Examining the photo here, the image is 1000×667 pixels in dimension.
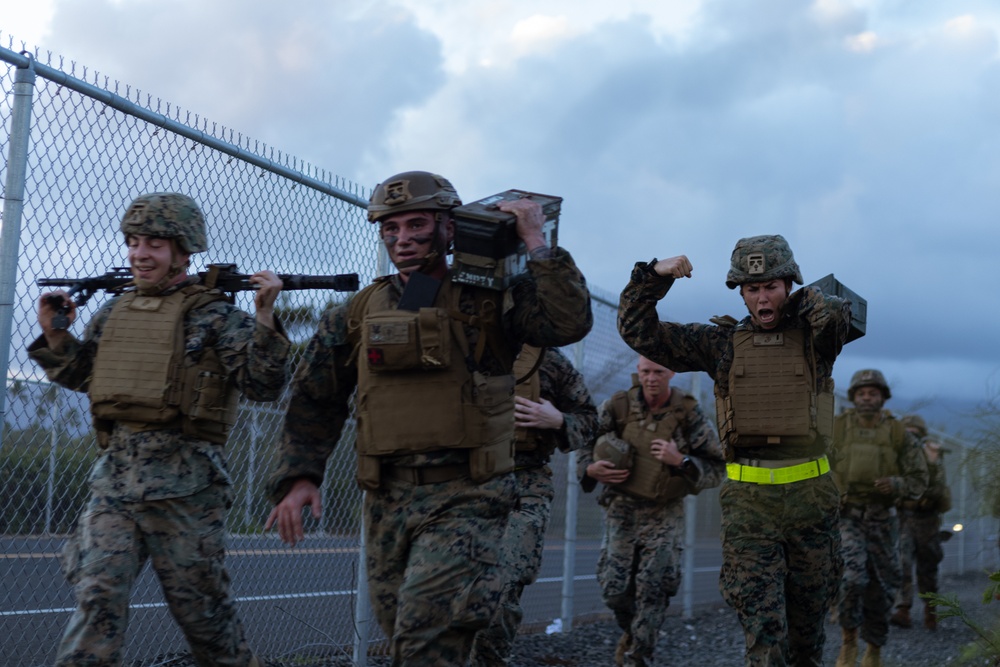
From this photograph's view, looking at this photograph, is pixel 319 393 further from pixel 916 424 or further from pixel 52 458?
pixel 916 424

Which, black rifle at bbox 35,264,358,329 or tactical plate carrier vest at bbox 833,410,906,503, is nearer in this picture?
black rifle at bbox 35,264,358,329

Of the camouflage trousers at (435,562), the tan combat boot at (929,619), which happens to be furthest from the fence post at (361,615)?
the tan combat boot at (929,619)

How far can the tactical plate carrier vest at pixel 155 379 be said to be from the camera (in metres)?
5.08

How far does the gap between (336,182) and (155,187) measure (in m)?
1.56

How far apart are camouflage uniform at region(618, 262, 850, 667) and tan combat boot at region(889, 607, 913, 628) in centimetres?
718

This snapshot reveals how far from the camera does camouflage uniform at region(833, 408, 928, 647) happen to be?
9680 millimetres

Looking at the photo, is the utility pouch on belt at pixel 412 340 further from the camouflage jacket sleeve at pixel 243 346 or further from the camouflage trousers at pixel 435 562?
the camouflage jacket sleeve at pixel 243 346

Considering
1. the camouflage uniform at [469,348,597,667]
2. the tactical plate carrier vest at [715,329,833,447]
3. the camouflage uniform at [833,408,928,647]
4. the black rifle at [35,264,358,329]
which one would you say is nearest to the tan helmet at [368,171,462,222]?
the black rifle at [35,264,358,329]

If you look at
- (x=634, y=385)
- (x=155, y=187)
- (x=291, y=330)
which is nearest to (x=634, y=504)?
(x=634, y=385)

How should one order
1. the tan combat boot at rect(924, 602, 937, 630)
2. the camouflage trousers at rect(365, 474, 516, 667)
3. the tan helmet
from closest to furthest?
the camouflage trousers at rect(365, 474, 516, 667) < the tan helmet < the tan combat boot at rect(924, 602, 937, 630)

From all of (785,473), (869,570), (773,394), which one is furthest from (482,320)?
(869,570)

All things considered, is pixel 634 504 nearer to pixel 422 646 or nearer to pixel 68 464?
pixel 68 464

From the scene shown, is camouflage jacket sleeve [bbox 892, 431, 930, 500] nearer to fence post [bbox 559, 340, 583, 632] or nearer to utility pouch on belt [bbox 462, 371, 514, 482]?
fence post [bbox 559, 340, 583, 632]

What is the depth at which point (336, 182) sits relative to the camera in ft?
24.5
